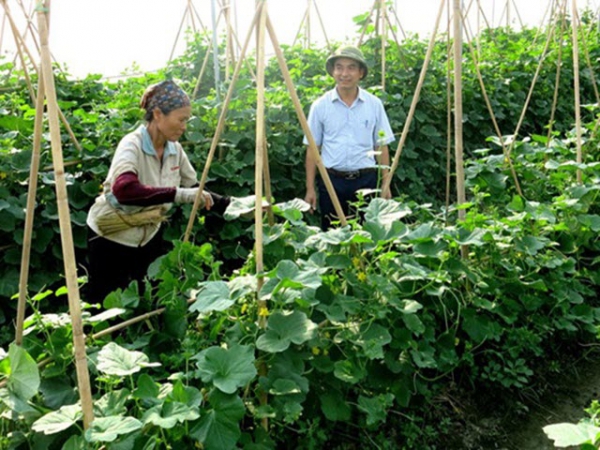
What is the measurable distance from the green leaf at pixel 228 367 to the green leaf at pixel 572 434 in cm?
74

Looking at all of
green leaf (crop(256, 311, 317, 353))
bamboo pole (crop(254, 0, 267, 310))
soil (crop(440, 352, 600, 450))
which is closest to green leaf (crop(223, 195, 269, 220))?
bamboo pole (crop(254, 0, 267, 310))

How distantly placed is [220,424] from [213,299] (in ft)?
1.27

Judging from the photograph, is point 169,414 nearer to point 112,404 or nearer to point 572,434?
point 112,404

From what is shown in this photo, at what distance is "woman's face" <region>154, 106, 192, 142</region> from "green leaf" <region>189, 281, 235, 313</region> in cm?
104

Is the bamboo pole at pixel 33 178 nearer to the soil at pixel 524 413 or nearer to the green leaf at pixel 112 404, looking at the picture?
the green leaf at pixel 112 404

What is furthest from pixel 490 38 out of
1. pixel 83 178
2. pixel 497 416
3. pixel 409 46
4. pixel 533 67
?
pixel 497 416

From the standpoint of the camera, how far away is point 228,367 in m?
1.73

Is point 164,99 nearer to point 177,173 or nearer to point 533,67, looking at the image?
point 177,173

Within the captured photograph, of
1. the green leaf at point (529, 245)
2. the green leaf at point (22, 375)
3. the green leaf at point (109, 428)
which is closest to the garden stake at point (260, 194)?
the green leaf at point (109, 428)

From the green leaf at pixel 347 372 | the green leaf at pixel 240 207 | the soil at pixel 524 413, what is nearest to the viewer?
the green leaf at pixel 347 372

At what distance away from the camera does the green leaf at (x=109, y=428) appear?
57.7 inches

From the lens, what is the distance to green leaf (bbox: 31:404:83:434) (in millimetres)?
1552

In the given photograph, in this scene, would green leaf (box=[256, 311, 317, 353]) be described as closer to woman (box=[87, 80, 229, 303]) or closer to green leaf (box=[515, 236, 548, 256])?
woman (box=[87, 80, 229, 303])

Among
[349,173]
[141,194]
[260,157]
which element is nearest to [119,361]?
[260,157]
